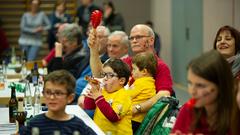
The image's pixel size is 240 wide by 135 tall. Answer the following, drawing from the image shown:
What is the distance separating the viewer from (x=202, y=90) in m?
3.02

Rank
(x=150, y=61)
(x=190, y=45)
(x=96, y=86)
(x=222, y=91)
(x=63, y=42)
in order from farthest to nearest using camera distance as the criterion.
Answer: (x=190, y=45)
(x=63, y=42)
(x=150, y=61)
(x=96, y=86)
(x=222, y=91)

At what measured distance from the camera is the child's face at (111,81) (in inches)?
189

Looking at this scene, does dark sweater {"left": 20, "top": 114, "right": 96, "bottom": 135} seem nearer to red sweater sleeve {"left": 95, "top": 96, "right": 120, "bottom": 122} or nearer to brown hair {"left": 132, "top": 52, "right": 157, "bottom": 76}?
red sweater sleeve {"left": 95, "top": 96, "right": 120, "bottom": 122}

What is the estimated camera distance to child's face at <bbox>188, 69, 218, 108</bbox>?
9.92 feet

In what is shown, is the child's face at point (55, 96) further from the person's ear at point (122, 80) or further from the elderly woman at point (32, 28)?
the elderly woman at point (32, 28)

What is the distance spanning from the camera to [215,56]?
121 inches

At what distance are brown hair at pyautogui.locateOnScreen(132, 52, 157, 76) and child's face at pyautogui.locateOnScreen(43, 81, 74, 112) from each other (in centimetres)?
154

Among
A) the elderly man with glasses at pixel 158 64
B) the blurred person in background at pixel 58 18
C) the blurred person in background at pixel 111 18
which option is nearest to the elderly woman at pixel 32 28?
the blurred person in background at pixel 58 18

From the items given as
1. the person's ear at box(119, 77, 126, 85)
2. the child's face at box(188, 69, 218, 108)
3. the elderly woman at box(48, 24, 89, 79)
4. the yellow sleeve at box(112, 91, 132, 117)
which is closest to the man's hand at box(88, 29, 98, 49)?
the person's ear at box(119, 77, 126, 85)

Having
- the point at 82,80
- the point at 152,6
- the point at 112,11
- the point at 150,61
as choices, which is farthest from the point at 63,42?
the point at 152,6

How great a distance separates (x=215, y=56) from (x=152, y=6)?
11866 millimetres

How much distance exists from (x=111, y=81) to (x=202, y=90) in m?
1.85

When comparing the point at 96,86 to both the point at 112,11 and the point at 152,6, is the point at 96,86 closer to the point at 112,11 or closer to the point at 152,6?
the point at 112,11

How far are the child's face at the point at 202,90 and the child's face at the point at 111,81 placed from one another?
181cm
